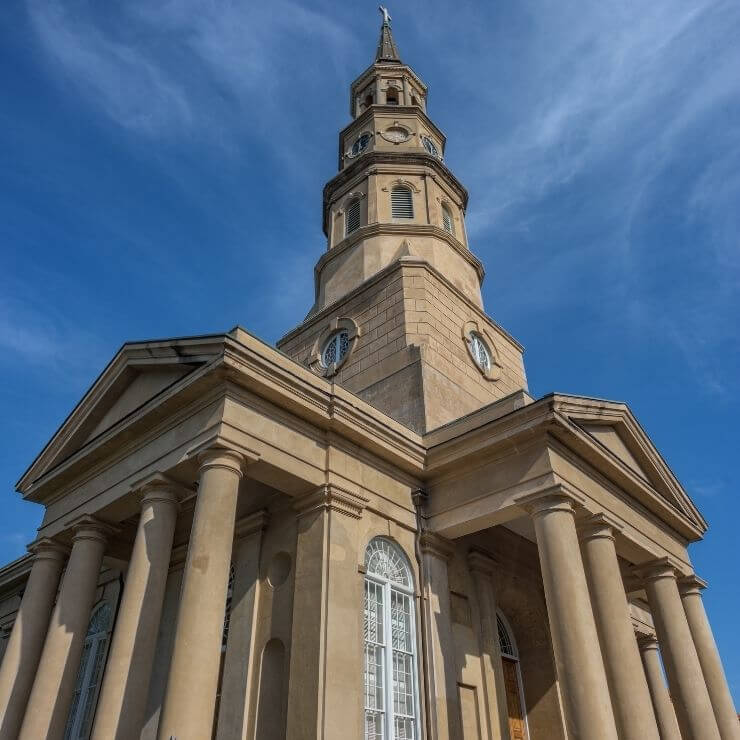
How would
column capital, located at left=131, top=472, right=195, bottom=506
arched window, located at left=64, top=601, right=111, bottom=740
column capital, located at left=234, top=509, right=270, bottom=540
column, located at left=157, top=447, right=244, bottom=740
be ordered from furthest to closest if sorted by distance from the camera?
arched window, located at left=64, top=601, right=111, bottom=740, column capital, located at left=234, top=509, right=270, bottom=540, column capital, located at left=131, top=472, right=195, bottom=506, column, located at left=157, top=447, right=244, bottom=740

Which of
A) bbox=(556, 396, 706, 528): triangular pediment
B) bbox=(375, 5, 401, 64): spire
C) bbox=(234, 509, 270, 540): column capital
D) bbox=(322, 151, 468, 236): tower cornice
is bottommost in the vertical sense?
bbox=(234, 509, 270, 540): column capital

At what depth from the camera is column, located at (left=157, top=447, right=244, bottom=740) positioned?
29.7 ft

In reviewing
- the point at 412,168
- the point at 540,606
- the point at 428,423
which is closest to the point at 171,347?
the point at 428,423

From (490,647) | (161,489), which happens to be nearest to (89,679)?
(161,489)

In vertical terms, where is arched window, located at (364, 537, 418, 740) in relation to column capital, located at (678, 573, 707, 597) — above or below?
below

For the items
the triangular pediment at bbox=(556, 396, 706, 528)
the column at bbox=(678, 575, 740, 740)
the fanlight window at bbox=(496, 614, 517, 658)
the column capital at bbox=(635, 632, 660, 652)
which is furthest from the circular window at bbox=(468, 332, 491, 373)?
the column capital at bbox=(635, 632, 660, 652)

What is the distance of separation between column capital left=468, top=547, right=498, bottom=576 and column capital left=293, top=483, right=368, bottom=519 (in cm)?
342

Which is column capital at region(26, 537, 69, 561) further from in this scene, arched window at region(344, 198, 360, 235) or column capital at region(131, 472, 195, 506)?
arched window at region(344, 198, 360, 235)

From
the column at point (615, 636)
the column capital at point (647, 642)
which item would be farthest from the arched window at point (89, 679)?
the column capital at point (647, 642)

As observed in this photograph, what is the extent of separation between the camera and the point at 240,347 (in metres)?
11.5

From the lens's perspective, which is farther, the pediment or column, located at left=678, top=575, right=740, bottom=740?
column, located at left=678, top=575, right=740, bottom=740

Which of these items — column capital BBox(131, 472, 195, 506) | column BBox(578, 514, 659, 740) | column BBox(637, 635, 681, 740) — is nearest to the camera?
column BBox(578, 514, 659, 740)

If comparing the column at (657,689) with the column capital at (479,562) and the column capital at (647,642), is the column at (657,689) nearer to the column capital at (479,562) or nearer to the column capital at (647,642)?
the column capital at (647,642)

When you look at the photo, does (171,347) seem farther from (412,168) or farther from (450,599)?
(412,168)
